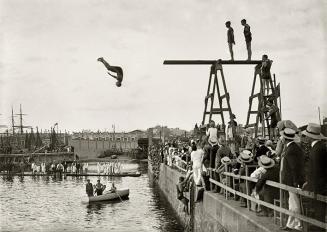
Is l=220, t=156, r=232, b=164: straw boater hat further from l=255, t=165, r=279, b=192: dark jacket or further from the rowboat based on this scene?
the rowboat

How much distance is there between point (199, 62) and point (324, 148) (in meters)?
11.7

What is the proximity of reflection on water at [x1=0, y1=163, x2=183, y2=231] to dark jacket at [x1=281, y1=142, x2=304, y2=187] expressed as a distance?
518 inches

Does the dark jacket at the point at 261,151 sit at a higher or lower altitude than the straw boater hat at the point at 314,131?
lower

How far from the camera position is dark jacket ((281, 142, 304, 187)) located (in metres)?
8.04

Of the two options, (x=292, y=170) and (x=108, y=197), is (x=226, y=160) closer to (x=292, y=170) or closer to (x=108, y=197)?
(x=292, y=170)

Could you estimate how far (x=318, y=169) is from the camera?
6965 mm

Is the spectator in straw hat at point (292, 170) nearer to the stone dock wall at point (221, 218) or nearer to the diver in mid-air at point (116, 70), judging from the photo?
the stone dock wall at point (221, 218)

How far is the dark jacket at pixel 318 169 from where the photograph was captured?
6.93 metres

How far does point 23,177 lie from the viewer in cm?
6162

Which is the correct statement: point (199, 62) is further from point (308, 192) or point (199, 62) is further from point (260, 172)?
point (308, 192)

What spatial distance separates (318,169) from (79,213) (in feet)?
78.5

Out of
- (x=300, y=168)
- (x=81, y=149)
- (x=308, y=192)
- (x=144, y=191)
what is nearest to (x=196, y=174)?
(x=300, y=168)

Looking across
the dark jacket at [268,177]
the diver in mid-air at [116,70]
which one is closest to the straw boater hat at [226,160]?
the dark jacket at [268,177]

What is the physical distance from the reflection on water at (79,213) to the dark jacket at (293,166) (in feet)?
43.2
